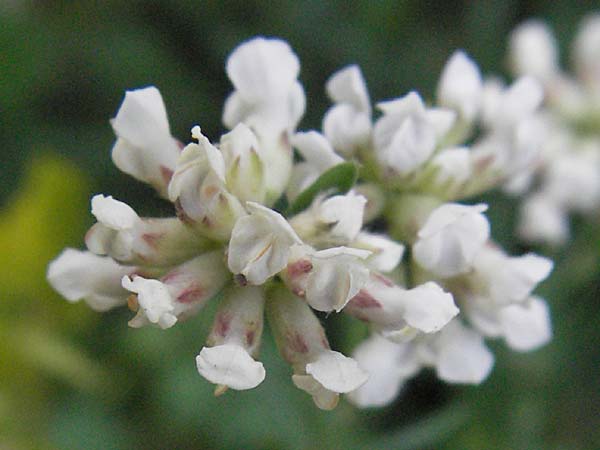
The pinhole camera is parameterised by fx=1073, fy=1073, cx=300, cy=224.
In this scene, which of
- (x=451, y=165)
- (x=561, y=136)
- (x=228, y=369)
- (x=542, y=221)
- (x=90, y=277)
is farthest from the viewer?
(x=561, y=136)

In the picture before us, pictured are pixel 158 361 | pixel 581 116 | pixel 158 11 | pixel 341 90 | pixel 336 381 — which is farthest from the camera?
→ pixel 158 11

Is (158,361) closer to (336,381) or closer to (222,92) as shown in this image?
(222,92)

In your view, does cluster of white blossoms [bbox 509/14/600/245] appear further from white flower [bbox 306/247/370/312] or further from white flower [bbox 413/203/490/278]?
white flower [bbox 306/247/370/312]

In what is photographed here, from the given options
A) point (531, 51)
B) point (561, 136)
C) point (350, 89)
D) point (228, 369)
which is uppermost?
point (531, 51)

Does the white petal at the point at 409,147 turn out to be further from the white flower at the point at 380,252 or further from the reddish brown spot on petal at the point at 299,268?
the reddish brown spot on petal at the point at 299,268

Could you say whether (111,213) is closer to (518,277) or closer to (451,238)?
(451,238)

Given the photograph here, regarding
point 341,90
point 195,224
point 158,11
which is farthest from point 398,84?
point 195,224

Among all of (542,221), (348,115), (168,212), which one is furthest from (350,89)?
(168,212)
